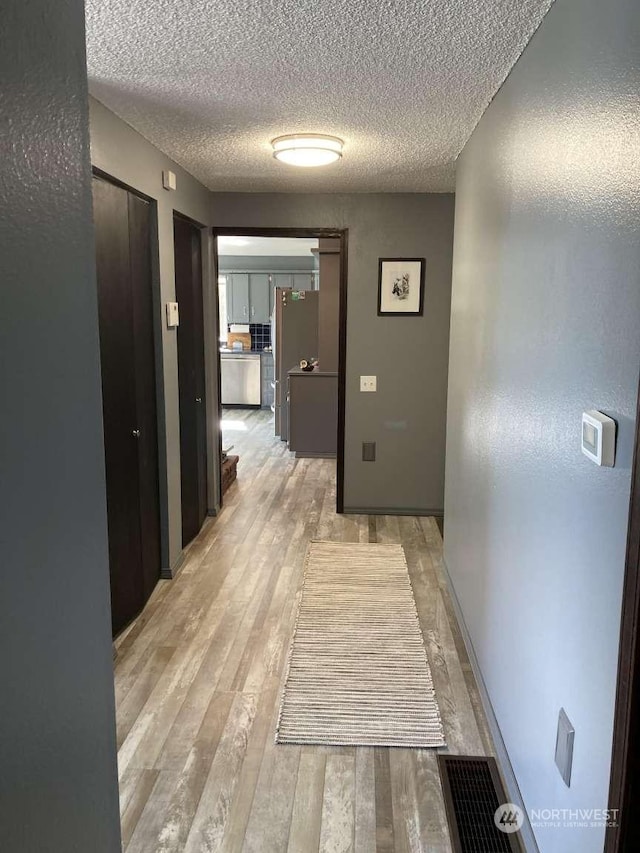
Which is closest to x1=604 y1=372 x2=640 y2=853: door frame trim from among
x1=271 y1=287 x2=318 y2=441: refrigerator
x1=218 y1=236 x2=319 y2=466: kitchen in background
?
x1=271 y1=287 x2=318 y2=441: refrigerator

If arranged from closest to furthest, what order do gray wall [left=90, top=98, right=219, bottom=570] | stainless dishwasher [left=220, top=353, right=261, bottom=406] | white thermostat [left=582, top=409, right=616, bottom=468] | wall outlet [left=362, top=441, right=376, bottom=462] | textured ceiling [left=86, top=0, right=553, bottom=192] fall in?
white thermostat [left=582, top=409, right=616, bottom=468]
textured ceiling [left=86, top=0, right=553, bottom=192]
gray wall [left=90, top=98, right=219, bottom=570]
wall outlet [left=362, top=441, right=376, bottom=462]
stainless dishwasher [left=220, top=353, right=261, bottom=406]

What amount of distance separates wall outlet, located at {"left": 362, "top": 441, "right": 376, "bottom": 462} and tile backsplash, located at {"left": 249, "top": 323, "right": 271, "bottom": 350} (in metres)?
5.69

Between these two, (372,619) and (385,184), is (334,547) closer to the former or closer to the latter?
(372,619)

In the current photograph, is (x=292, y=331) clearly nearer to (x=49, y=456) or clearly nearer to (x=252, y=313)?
(x=252, y=313)

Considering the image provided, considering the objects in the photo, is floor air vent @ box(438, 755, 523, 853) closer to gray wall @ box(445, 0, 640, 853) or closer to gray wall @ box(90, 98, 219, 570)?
gray wall @ box(445, 0, 640, 853)

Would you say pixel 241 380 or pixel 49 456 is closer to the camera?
pixel 49 456

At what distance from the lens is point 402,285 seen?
464 centimetres

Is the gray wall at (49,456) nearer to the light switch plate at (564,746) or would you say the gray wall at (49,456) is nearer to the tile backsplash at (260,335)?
the light switch plate at (564,746)

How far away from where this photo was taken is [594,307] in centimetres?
137

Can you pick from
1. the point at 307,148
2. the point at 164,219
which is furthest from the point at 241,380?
the point at 307,148

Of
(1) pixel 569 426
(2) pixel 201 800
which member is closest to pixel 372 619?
(2) pixel 201 800

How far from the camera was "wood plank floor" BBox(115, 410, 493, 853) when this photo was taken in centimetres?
188

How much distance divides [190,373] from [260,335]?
6.19 metres

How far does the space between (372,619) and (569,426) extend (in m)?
1.98
